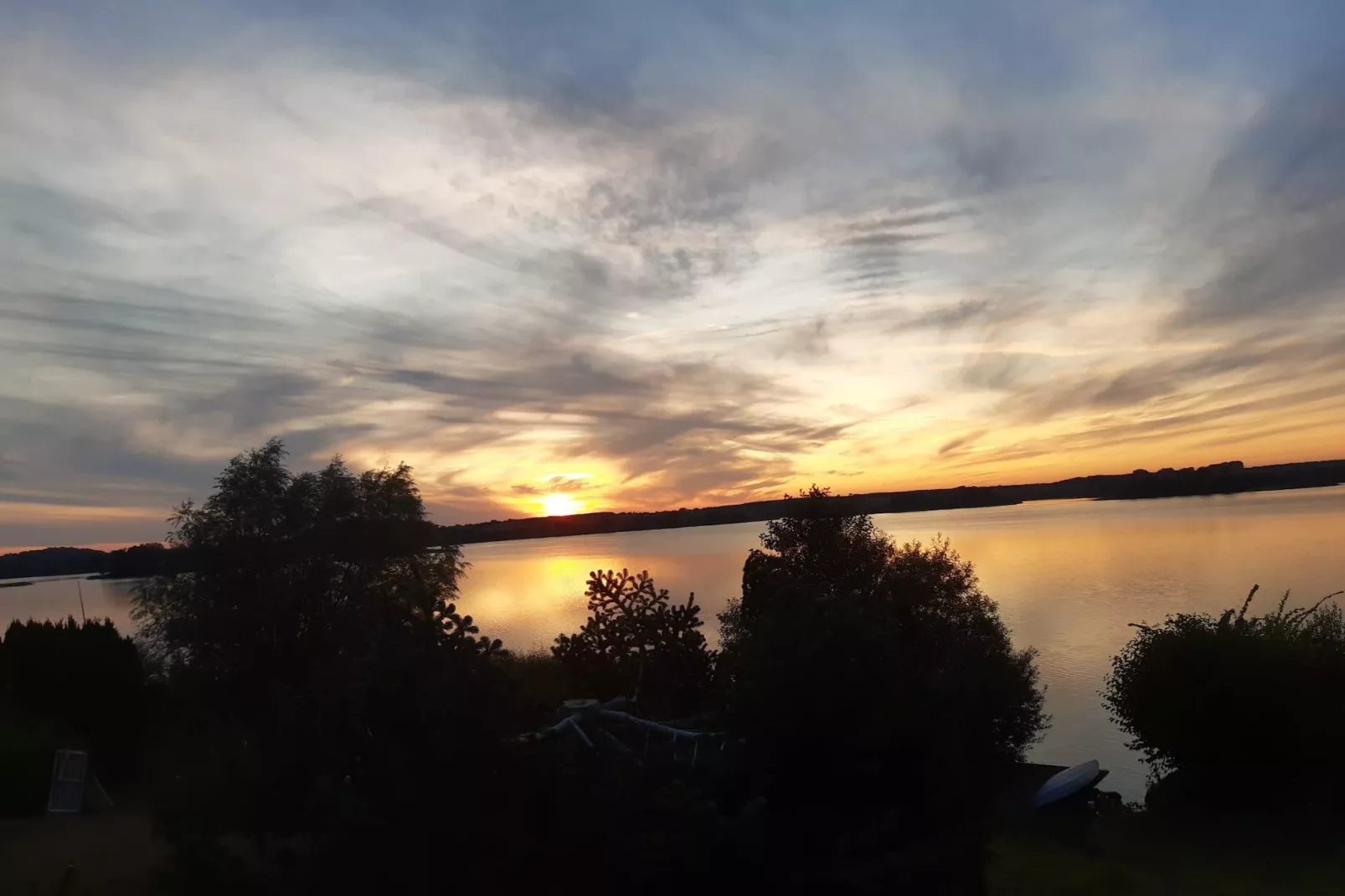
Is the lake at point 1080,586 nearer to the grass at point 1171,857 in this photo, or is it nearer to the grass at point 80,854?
the grass at point 1171,857

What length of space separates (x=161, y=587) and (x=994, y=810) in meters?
28.1

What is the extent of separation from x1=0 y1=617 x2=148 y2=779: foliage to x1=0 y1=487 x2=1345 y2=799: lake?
26.3m

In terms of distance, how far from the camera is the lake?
39.6m

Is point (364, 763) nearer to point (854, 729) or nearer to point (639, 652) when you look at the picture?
point (854, 729)

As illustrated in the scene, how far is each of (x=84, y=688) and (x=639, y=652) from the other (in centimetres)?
1595

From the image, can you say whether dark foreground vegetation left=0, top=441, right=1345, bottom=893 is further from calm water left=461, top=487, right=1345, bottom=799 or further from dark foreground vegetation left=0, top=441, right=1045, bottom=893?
calm water left=461, top=487, right=1345, bottom=799

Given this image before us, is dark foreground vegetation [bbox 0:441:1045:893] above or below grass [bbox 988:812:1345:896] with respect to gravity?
above

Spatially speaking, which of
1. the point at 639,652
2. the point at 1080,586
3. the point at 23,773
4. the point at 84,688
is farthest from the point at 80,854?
the point at 1080,586

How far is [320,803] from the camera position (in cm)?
629

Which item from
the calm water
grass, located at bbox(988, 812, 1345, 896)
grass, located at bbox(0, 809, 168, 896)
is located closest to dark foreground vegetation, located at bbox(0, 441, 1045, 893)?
grass, located at bbox(0, 809, 168, 896)

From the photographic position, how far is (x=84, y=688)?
21.2 m

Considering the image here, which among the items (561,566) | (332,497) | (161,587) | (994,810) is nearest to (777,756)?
(994,810)

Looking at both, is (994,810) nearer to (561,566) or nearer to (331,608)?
(331,608)

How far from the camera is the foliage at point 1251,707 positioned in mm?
19844
